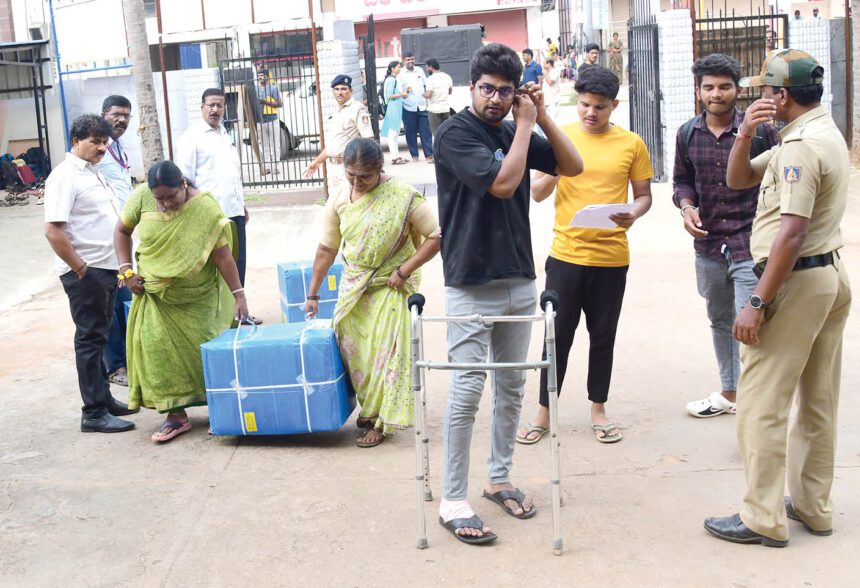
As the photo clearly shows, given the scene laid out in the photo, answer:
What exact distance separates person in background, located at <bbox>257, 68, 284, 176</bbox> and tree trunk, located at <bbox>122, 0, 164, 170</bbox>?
12.1 ft

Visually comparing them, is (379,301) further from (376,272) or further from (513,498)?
(513,498)

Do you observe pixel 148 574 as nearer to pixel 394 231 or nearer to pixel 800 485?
pixel 394 231

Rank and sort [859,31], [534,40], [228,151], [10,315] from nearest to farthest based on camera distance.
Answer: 1. [228,151]
2. [10,315]
3. [859,31]
4. [534,40]

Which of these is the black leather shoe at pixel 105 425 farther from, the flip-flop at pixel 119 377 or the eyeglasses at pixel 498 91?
the eyeglasses at pixel 498 91

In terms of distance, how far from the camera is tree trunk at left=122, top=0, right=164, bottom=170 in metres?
11.6

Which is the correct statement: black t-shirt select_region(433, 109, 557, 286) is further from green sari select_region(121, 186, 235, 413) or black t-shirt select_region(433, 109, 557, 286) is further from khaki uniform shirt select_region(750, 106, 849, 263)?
green sari select_region(121, 186, 235, 413)

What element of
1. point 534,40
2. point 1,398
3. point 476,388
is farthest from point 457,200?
point 534,40

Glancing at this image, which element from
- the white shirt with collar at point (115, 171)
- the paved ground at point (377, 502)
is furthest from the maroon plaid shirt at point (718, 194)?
the white shirt with collar at point (115, 171)

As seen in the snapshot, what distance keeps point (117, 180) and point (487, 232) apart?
3965 millimetres

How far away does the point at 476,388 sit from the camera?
4082 millimetres

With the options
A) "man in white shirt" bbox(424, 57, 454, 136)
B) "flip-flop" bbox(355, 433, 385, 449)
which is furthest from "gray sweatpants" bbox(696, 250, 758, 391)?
"man in white shirt" bbox(424, 57, 454, 136)

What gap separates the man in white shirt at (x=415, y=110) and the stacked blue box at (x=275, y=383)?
468 inches

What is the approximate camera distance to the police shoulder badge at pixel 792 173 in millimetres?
3582

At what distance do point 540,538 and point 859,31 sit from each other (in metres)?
10.4
